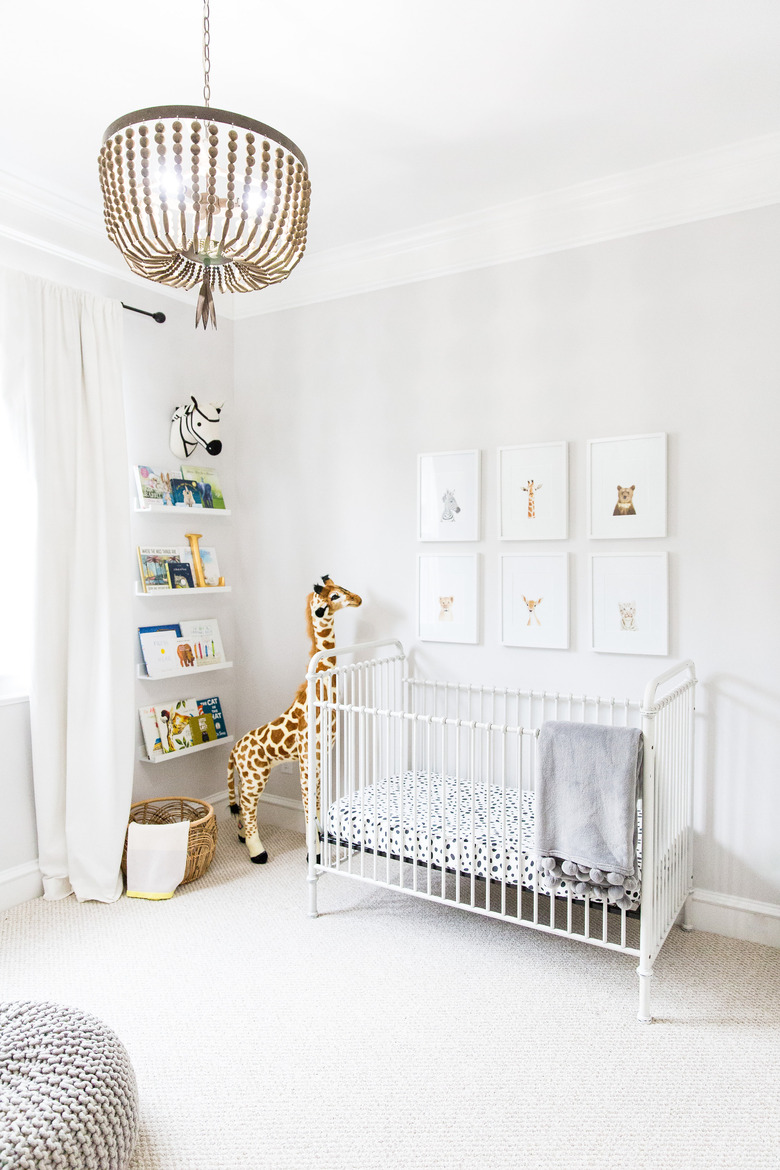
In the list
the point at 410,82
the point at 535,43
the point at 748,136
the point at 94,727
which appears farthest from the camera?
the point at 94,727

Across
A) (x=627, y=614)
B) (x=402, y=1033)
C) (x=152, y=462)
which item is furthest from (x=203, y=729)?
(x=627, y=614)

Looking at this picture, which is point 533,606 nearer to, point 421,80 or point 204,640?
point 204,640

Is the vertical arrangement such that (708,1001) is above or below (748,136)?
below

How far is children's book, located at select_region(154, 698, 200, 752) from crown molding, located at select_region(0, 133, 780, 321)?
5.67 feet

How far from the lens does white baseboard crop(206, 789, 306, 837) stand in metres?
3.44

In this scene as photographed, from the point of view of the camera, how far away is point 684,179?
2471 mm

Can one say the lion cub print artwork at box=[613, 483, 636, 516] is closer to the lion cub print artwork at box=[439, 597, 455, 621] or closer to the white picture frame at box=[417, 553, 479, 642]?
the white picture frame at box=[417, 553, 479, 642]

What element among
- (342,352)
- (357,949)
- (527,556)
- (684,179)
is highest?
(684,179)

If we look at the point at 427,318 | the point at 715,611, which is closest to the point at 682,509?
the point at 715,611

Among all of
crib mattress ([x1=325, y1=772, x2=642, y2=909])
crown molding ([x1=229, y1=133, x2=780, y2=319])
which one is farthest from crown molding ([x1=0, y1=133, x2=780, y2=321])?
crib mattress ([x1=325, y1=772, x2=642, y2=909])

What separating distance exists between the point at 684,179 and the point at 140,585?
252 cm

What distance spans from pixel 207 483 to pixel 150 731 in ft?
3.76

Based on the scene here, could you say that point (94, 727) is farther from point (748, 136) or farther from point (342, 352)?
point (748, 136)

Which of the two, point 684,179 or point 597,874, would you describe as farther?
point 684,179
